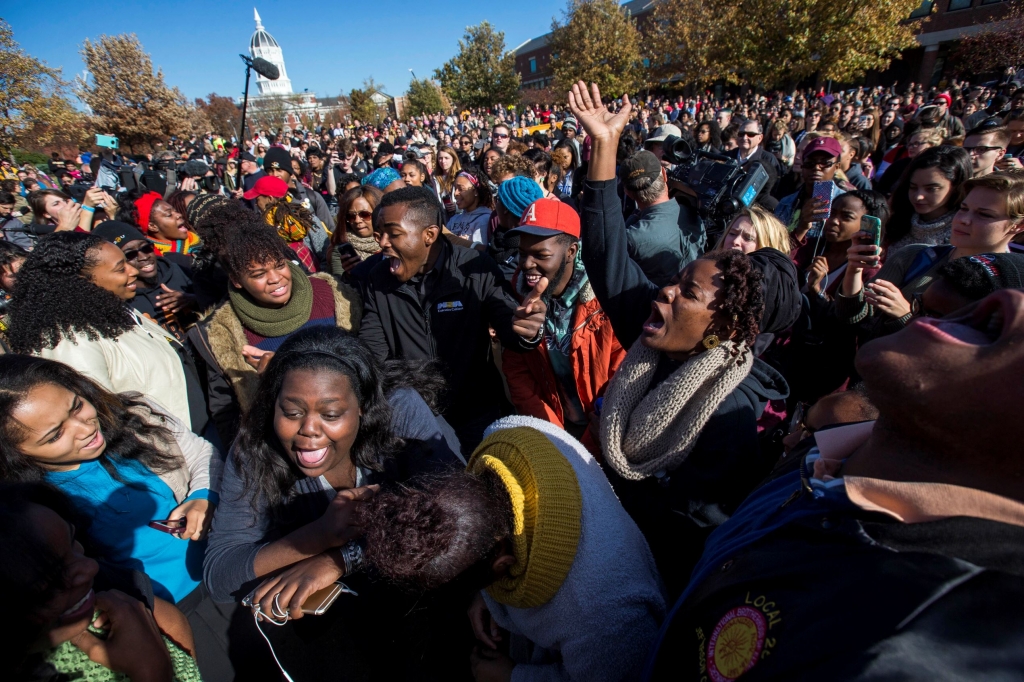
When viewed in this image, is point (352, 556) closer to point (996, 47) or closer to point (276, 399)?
point (276, 399)

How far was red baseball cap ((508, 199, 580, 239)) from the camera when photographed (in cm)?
243

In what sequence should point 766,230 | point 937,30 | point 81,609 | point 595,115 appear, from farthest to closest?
point 937,30, point 766,230, point 595,115, point 81,609

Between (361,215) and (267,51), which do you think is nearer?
(361,215)

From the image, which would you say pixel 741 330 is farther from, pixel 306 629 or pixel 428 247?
pixel 306 629

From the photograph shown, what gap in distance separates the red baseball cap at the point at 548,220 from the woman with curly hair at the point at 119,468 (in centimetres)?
198

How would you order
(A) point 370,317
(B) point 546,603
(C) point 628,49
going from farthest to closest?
1. (C) point 628,49
2. (A) point 370,317
3. (B) point 546,603

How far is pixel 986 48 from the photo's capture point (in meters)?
20.9

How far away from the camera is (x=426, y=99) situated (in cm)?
3912

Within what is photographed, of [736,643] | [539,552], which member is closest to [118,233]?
[539,552]

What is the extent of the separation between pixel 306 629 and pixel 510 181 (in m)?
3.09

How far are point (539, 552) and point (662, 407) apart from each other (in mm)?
713

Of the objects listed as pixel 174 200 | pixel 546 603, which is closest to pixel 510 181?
pixel 546 603

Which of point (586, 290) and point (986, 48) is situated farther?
point (986, 48)

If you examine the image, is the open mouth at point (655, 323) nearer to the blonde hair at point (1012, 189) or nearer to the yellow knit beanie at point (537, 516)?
the yellow knit beanie at point (537, 516)
